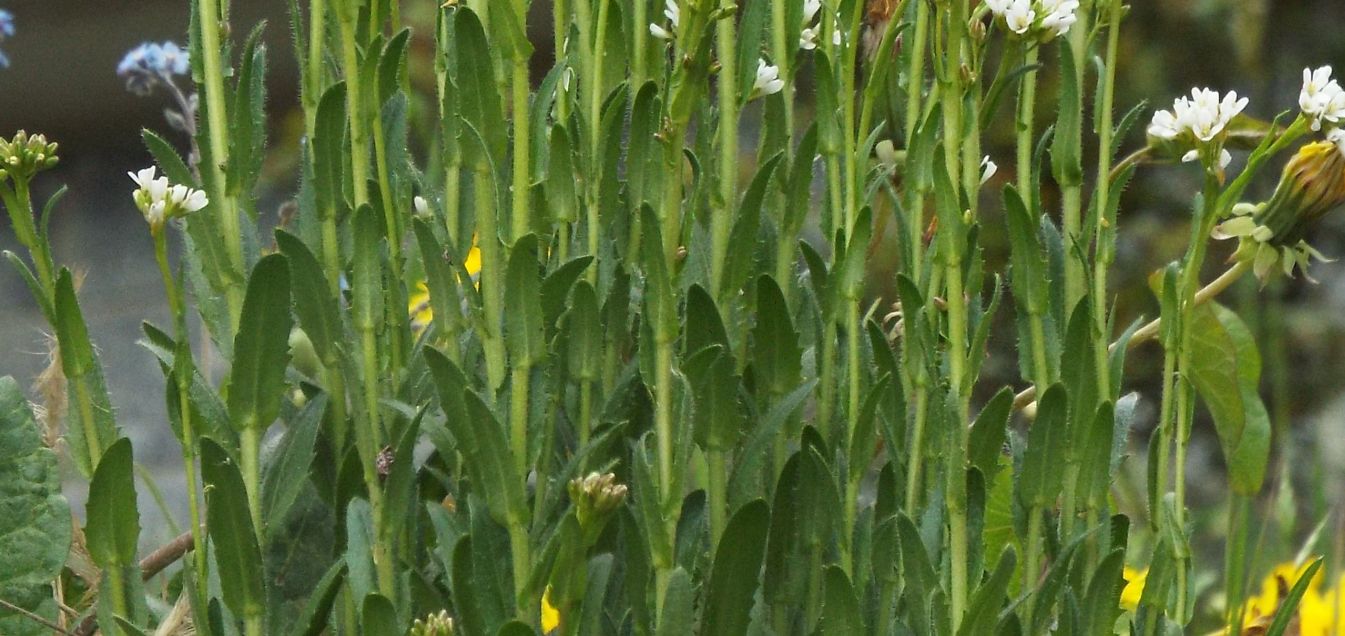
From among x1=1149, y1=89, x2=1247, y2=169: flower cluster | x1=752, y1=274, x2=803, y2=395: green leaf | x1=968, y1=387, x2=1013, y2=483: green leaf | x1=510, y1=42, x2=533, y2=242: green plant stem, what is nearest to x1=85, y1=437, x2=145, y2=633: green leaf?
x1=510, y1=42, x2=533, y2=242: green plant stem

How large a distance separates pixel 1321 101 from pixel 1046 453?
23cm

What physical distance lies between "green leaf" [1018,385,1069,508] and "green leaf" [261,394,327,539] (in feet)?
1.16

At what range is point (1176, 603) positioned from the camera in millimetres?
806

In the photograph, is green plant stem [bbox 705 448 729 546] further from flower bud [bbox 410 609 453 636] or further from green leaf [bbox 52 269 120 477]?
green leaf [bbox 52 269 120 477]

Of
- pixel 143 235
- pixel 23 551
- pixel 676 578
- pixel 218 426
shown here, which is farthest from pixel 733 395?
pixel 143 235

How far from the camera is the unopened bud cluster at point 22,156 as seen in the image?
74cm

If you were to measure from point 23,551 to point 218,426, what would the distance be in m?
0.25

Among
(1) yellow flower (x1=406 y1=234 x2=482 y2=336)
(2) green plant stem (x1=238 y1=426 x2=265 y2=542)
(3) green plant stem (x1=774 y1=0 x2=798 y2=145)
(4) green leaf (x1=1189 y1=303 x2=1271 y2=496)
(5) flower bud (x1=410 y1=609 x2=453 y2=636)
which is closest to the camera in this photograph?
(5) flower bud (x1=410 y1=609 x2=453 y2=636)

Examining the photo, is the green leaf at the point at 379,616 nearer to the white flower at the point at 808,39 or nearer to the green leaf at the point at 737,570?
the green leaf at the point at 737,570

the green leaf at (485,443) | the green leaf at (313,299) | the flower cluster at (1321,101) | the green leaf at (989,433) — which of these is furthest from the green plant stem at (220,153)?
the flower cluster at (1321,101)

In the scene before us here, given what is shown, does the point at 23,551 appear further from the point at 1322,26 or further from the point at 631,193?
the point at 1322,26

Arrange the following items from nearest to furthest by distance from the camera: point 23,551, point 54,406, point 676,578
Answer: point 676,578 < point 23,551 < point 54,406

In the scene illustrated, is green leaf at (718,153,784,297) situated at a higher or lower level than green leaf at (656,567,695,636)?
higher

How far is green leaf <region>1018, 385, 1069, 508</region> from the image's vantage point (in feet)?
2.41
